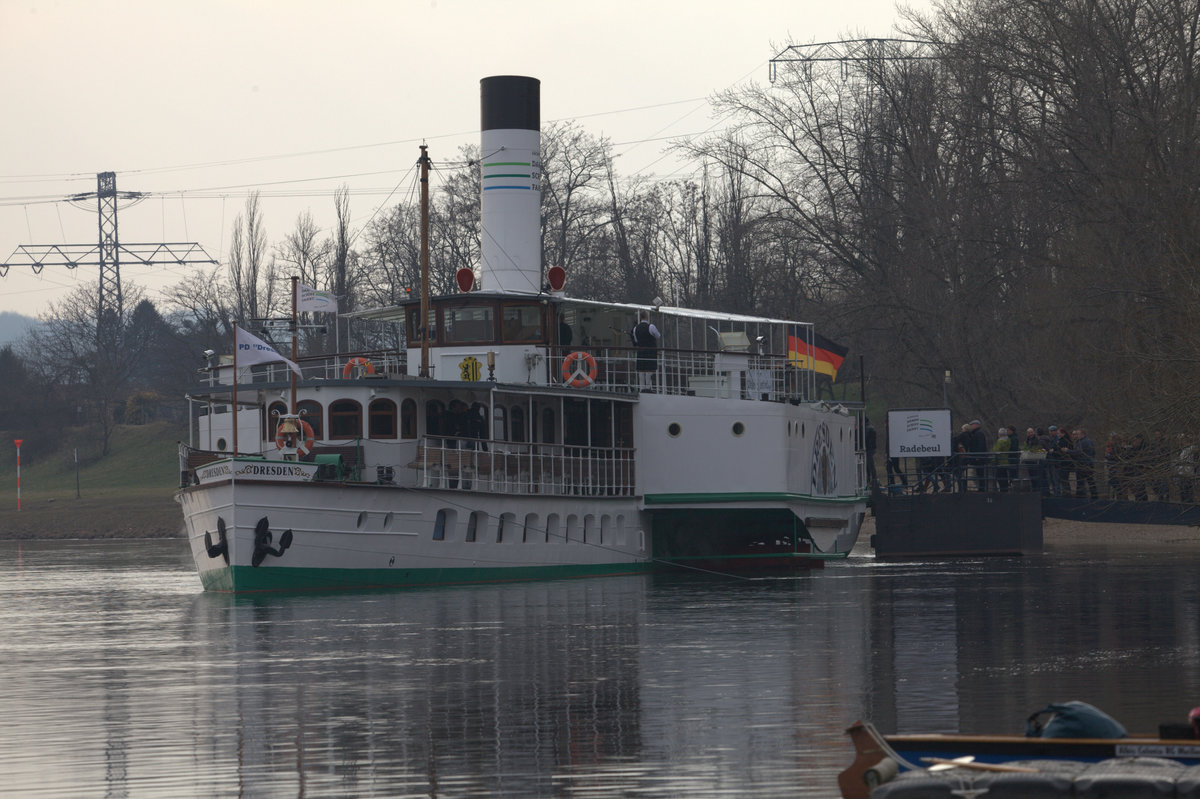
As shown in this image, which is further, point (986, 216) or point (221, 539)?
point (986, 216)

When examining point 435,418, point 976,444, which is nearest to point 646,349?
point 435,418

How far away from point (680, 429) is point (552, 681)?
17.4 metres

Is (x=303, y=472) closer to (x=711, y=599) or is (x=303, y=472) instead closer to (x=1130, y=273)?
(x=711, y=599)

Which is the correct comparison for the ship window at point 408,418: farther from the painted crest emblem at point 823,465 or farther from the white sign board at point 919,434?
the white sign board at point 919,434

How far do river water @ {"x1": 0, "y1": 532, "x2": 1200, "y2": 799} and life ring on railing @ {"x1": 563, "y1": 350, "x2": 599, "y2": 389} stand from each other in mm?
4298

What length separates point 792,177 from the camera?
185 ft

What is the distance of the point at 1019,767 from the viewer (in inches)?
375

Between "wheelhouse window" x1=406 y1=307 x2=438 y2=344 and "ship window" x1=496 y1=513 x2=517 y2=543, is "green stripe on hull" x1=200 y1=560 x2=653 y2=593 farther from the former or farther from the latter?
"wheelhouse window" x1=406 y1=307 x2=438 y2=344

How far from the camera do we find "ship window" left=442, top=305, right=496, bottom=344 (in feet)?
107

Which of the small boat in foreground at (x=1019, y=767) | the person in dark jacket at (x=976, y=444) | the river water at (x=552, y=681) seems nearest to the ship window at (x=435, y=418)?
the river water at (x=552, y=681)

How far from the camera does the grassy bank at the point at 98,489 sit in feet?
196

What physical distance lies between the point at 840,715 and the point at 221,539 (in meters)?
15.9

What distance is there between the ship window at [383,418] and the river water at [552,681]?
3.19 meters

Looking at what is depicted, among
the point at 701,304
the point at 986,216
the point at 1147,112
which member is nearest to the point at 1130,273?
the point at 1147,112
